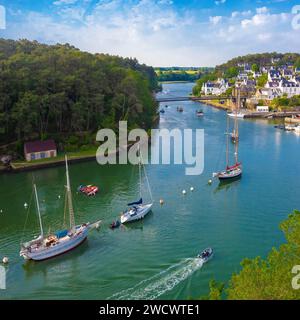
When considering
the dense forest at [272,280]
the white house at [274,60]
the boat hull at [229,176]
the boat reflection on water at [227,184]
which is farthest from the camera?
the white house at [274,60]

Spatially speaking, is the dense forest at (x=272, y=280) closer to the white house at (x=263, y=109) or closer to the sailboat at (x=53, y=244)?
the sailboat at (x=53, y=244)

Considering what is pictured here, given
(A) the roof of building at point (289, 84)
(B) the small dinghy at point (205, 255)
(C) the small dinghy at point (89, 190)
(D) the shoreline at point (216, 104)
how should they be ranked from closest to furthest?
(B) the small dinghy at point (205, 255) < (C) the small dinghy at point (89, 190) < (D) the shoreline at point (216, 104) < (A) the roof of building at point (289, 84)

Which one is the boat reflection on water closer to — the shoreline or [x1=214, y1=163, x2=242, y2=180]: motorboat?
[x1=214, y1=163, x2=242, y2=180]: motorboat

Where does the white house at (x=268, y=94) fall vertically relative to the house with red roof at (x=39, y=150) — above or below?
above

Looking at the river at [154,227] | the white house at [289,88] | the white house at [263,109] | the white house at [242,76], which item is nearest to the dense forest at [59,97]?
the river at [154,227]

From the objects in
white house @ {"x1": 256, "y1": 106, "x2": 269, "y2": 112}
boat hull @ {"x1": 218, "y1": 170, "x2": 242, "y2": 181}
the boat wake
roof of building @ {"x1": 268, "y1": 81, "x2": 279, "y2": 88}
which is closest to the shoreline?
white house @ {"x1": 256, "y1": 106, "x2": 269, "y2": 112}

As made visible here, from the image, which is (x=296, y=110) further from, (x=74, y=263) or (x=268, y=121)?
(x=74, y=263)
